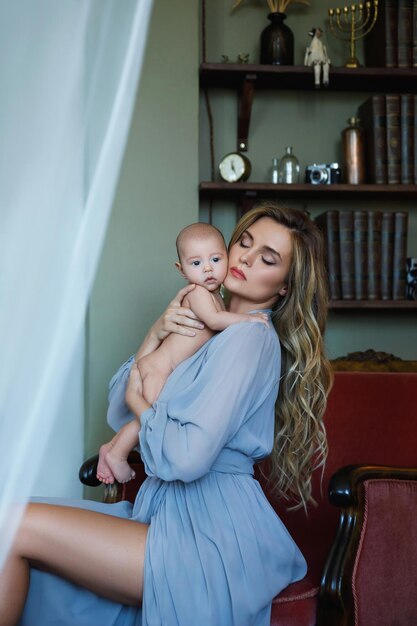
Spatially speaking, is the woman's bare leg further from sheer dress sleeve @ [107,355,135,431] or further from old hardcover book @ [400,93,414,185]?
old hardcover book @ [400,93,414,185]

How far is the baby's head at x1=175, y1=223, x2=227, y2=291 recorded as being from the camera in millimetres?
1723

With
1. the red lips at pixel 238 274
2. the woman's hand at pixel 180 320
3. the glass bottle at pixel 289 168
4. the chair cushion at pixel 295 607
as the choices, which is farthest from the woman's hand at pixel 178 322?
the glass bottle at pixel 289 168

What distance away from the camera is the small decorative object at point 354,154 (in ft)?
9.58

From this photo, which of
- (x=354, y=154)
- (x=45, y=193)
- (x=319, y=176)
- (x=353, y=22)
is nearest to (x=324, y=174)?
(x=319, y=176)

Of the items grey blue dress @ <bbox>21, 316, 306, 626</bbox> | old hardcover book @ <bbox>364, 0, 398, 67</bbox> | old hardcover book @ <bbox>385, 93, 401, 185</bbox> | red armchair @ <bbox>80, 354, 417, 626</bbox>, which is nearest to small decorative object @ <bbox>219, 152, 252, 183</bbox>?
old hardcover book @ <bbox>385, 93, 401, 185</bbox>

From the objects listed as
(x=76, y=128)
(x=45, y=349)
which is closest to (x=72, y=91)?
(x=76, y=128)

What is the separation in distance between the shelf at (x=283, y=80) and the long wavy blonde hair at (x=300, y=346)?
1.17m

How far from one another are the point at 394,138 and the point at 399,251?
16.4 inches

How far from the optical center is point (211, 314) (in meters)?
1.70

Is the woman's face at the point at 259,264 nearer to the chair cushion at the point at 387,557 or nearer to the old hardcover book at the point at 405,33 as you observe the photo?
the chair cushion at the point at 387,557

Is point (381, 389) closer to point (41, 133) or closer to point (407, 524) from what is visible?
point (407, 524)

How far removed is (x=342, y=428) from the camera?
234 cm

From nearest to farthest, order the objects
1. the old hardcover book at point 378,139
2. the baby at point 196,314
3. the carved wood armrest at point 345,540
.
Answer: the carved wood armrest at point 345,540
the baby at point 196,314
the old hardcover book at point 378,139

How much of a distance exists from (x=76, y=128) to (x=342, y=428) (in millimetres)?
1869
